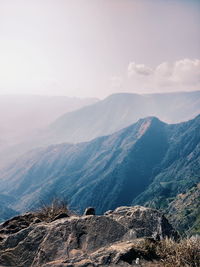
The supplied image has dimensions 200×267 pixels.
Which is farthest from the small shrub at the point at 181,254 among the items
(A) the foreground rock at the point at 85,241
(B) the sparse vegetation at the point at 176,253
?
(A) the foreground rock at the point at 85,241

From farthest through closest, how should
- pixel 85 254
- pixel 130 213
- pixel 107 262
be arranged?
pixel 130 213
pixel 85 254
pixel 107 262

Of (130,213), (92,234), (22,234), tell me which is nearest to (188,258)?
(92,234)

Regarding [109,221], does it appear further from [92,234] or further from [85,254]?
[85,254]

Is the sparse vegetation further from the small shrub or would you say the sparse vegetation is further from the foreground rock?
the foreground rock

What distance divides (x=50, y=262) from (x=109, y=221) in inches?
111

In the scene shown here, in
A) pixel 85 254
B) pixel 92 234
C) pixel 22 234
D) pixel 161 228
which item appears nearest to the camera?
pixel 85 254

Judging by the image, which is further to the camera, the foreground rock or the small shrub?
the foreground rock

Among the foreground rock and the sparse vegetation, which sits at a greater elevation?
the sparse vegetation

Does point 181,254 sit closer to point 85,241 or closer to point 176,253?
point 176,253

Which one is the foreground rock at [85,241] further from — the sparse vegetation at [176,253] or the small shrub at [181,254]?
the small shrub at [181,254]

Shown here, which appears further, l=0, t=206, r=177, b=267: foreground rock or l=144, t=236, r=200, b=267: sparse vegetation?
l=0, t=206, r=177, b=267: foreground rock

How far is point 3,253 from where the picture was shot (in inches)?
353

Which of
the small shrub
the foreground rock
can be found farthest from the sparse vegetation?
the foreground rock

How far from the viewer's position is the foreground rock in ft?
26.3
